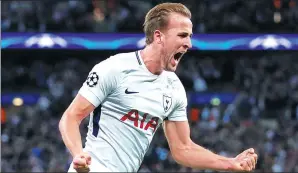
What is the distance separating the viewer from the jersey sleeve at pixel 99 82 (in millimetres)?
3988

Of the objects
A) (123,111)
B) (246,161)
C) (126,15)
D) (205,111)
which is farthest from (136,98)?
(126,15)

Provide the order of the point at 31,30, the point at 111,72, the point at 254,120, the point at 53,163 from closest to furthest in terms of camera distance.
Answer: the point at 111,72 → the point at 53,163 → the point at 254,120 → the point at 31,30

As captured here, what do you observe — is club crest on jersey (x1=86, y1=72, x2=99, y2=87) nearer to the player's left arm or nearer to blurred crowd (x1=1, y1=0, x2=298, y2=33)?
the player's left arm

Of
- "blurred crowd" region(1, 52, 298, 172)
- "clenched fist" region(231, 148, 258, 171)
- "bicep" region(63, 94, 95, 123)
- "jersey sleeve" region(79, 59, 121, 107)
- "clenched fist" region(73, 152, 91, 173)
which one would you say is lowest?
"blurred crowd" region(1, 52, 298, 172)

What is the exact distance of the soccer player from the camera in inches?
160

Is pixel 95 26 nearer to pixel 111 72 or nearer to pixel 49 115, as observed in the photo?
pixel 49 115

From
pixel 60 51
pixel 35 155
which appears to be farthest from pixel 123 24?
pixel 35 155

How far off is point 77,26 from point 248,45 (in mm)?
3888

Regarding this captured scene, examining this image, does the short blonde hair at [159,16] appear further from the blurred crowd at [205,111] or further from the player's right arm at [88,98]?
the blurred crowd at [205,111]

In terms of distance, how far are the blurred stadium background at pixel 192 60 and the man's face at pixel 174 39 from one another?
10106mm

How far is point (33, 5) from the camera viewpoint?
16125 millimetres

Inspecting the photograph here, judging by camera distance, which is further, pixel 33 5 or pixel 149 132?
pixel 33 5

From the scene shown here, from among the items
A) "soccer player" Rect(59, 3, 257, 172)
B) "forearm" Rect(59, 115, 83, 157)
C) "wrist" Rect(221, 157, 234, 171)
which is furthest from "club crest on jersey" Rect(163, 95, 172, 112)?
"forearm" Rect(59, 115, 83, 157)

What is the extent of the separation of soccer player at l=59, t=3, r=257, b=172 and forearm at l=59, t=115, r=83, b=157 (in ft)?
0.18
